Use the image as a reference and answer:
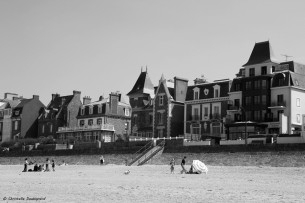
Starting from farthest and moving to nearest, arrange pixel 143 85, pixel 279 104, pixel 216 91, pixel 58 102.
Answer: pixel 58 102 → pixel 143 85 → pixel 216 91 → pixel 279 104

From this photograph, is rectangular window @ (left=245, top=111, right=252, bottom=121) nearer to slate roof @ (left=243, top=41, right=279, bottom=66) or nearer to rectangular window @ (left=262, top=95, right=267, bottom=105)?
rectangular window @ (left=262, top=95, right=267, bottom=105)

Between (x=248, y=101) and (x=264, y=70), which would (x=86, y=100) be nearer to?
(x=248, y=101)

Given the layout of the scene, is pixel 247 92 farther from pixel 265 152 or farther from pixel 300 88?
pixel 265 152

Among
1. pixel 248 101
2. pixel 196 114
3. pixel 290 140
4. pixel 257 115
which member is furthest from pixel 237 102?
pixel 290 140

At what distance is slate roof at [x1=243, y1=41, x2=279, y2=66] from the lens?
59438 millimetres

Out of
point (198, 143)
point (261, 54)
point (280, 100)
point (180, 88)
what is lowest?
point (198, 143)

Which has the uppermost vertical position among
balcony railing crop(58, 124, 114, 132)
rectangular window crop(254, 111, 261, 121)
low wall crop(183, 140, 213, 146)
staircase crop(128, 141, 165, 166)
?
rectangular window crop(254, 111, 261, 121)

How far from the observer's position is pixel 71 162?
203 ft

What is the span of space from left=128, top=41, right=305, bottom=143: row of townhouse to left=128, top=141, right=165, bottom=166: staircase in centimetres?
673

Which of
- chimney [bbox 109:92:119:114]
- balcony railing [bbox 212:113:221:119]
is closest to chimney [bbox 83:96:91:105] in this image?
chimney [bbox 109:92:119:114]

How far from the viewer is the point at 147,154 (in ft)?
177

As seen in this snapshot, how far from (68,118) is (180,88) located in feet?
75.0

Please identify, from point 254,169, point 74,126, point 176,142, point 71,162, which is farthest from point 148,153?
point 74,126

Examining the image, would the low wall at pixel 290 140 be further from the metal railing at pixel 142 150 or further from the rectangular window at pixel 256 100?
the metal railing at pixel 142 150
